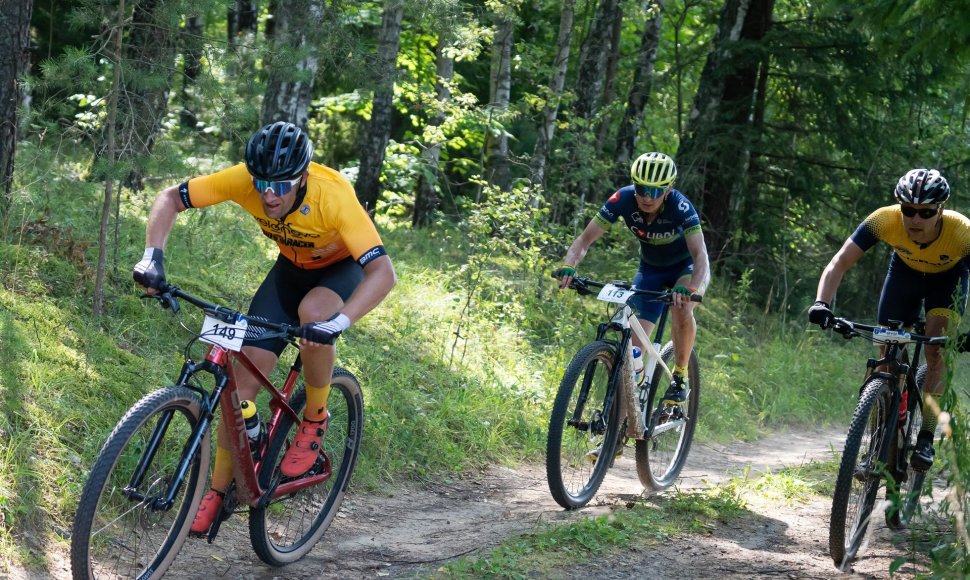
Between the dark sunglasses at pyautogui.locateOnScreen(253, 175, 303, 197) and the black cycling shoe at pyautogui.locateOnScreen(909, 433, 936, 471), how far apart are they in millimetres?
4178

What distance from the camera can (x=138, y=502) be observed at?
4.01 meters

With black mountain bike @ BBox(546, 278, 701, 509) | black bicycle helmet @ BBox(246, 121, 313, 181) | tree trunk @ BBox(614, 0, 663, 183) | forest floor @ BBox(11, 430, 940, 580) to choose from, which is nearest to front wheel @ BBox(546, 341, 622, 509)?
black mountain bike @ BBox(546, 278, 701, 509)

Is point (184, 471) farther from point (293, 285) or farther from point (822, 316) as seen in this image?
point (822, 316)

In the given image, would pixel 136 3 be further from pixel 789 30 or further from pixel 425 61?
pixel 425 61

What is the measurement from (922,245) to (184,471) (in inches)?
186

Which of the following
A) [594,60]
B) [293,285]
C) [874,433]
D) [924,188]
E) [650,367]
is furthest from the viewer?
[594,60]

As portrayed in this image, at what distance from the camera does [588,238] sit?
7.02 metres

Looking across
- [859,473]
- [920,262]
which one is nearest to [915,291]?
[920,262]

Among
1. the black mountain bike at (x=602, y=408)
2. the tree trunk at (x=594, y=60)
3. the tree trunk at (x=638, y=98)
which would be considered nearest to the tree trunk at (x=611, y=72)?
the tree trunk at (x=638, y=98)

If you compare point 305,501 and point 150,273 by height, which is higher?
point 150,273

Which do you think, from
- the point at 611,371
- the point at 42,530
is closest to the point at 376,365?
the point at 611,371

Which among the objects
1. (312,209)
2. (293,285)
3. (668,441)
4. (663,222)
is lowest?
(668,441)

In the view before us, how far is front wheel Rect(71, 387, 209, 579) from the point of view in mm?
3662

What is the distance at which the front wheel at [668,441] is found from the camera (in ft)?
22.9
